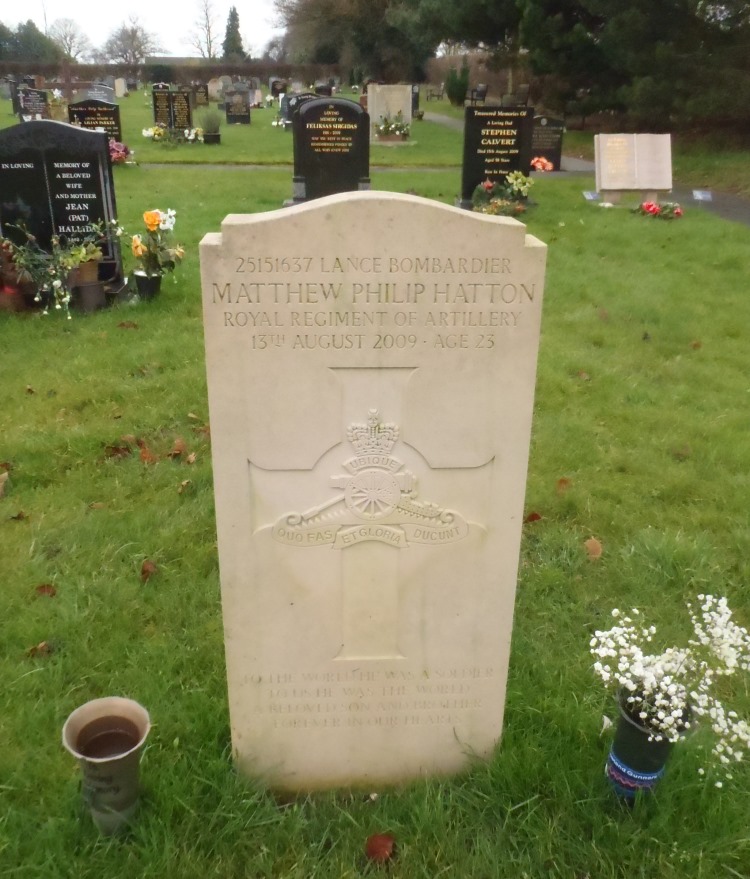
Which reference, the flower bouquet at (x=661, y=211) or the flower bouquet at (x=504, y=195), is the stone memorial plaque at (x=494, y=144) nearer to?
the flower bouquet at (x=504, y=195)

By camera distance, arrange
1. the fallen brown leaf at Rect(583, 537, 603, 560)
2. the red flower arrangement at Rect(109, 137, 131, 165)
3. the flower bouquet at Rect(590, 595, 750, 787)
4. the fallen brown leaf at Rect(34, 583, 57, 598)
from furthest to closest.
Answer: the red flower arrangement at Rect(109, 137, 131, 165) → the fallen brown leaf at Rect(583, 537, 603, 560) → the fallen brown leaf at Rect(34, 583, 57, 598) → the flower bouquet at Rect(590, 595, 750, 787)

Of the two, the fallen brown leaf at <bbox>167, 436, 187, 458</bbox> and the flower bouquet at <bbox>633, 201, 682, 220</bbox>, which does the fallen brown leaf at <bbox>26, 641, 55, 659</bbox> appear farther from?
the flower bouquet at <bbox>633, 201, 682, 220</bbox>

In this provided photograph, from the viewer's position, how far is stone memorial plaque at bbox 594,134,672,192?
12.8 m

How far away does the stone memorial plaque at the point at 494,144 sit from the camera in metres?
12.2

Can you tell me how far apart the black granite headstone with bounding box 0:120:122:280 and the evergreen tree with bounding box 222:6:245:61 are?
75.7 metres

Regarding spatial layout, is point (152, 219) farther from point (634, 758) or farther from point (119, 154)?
point (119, 154)

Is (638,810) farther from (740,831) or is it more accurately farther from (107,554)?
(107,554)

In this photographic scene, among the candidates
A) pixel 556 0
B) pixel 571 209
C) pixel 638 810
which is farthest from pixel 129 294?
pixel 556 0

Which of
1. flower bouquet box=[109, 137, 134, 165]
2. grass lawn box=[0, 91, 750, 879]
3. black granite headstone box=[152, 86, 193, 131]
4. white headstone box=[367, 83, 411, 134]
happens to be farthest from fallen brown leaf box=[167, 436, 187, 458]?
white headstone box=[367, 83, 411, 134]

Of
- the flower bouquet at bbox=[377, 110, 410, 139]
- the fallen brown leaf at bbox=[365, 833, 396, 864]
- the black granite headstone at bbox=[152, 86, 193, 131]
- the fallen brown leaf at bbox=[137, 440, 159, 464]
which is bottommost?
the fallen brown leaf at bbox=[365, 833, 396, 864]

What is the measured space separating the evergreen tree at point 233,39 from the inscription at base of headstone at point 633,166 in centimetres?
7121

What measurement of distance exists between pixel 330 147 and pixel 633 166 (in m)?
5.28

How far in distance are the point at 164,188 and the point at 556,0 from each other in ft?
54.5

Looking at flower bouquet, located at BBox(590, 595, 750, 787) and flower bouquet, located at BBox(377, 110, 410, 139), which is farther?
flower bouquet, located at BBox(377, 110, 410, 139)
